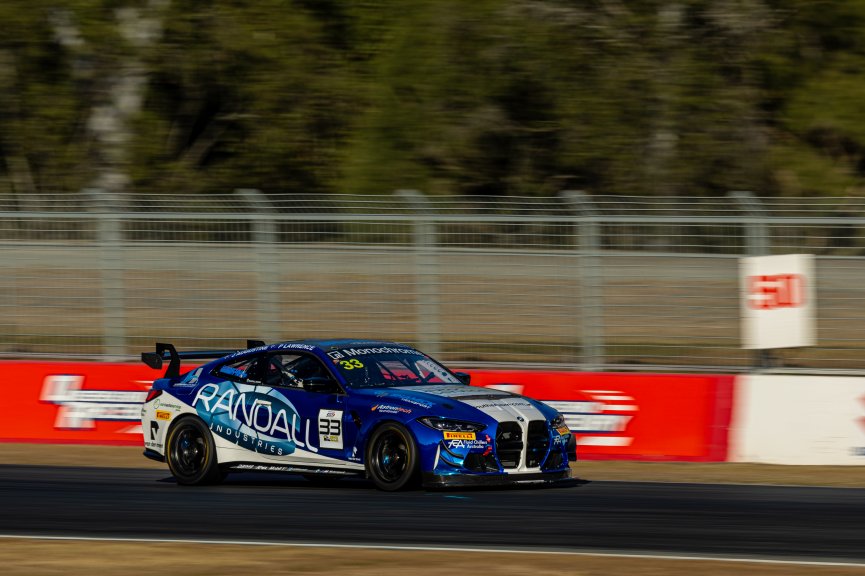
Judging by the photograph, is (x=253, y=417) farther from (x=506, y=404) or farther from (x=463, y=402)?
(x=506, y=404)

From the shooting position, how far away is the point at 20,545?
9.29m

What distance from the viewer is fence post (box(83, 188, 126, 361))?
57.0ft

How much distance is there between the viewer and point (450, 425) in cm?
1139

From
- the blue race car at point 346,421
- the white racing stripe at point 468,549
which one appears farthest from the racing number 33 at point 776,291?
the white racing stripe at point 468,549

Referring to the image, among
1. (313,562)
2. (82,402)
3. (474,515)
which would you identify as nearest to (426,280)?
(82,402)

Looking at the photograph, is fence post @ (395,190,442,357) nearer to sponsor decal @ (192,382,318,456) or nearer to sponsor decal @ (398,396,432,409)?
sponsor decal @ (192,382,318,456)

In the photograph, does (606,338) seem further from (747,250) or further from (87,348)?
(87,348)

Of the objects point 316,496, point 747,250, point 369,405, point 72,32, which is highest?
point 72,32

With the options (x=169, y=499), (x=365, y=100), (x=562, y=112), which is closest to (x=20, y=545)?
(x=169, y=499)

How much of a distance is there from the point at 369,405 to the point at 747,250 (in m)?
5.36

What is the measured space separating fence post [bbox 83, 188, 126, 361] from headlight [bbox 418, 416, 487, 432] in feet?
23.0

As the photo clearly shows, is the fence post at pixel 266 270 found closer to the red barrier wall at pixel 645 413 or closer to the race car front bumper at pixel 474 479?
the red barrier wall at pixel 645 413

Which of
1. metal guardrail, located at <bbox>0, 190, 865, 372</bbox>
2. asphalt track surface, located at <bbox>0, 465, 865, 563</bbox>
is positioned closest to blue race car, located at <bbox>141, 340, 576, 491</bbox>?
asphalt track surface, located at <bbox>0, 465, 865, 563</bbox>

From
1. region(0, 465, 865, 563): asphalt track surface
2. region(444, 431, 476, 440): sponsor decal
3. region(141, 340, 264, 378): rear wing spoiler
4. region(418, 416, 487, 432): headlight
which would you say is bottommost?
region(0, 465, 865, 563): asphalt track surface
